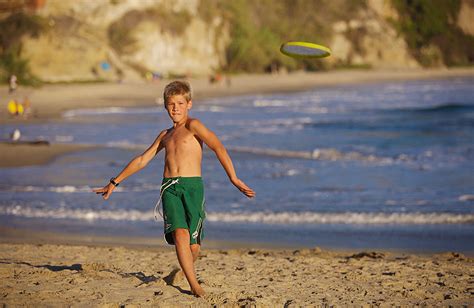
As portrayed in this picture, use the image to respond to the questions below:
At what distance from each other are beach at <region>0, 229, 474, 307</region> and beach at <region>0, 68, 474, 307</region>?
1cm

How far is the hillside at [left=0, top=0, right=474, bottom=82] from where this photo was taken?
46.8 meters

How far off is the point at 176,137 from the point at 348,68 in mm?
73569

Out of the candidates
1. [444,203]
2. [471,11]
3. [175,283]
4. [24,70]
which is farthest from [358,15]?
[175,283]

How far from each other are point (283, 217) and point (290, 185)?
276 centimetres

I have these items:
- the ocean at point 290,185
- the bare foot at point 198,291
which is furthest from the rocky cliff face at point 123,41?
the bare foot at point 198,291

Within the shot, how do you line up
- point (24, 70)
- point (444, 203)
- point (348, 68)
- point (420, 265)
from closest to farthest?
point (420, 265)
point (444, 203)
point (24, 70)
point (348, 68)

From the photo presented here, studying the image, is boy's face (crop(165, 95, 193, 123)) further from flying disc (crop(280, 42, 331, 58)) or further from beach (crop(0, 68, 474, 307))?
flying disc (crop(280, 42, 331, 58))

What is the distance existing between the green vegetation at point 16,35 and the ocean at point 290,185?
16384 millimetres

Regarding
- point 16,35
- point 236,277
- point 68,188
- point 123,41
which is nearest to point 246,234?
point 236,277

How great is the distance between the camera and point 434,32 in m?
98.4

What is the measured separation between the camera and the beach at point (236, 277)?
19.4 feet

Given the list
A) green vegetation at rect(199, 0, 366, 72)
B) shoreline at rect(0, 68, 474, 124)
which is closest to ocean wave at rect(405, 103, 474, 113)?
shoreline at rect(0, 68, 474, 124)

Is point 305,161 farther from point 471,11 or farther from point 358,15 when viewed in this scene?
point 471,11

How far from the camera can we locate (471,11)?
102 metres
